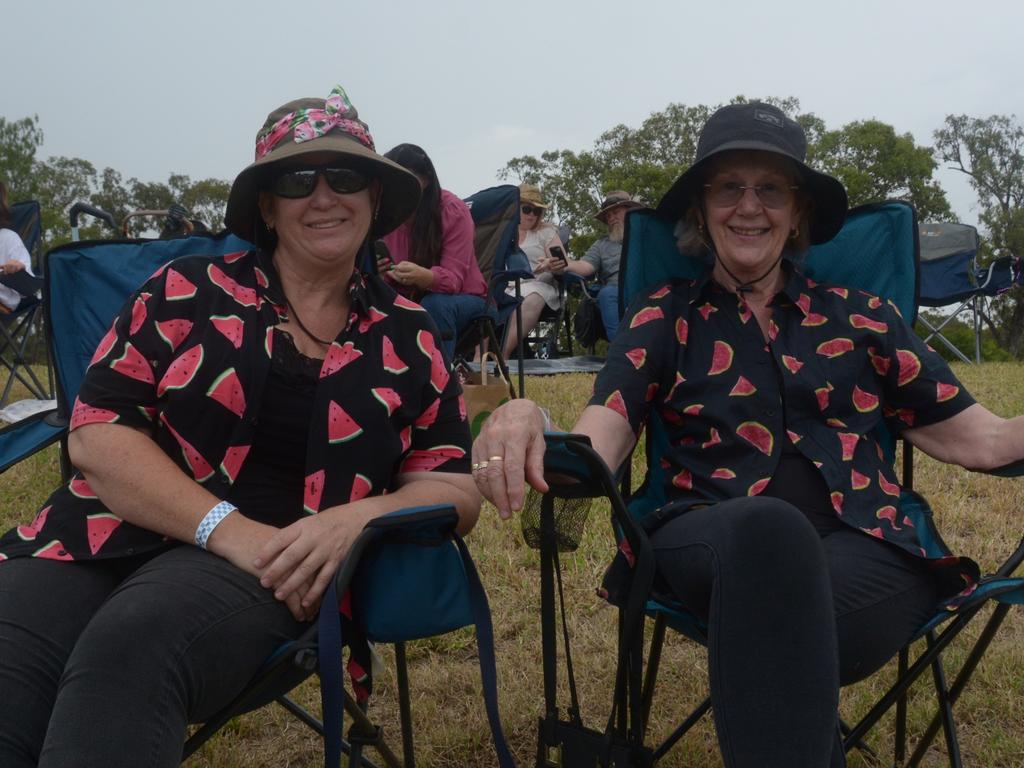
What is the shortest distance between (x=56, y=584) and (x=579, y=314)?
270 inches

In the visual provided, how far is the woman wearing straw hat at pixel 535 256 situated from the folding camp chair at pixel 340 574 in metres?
5.08

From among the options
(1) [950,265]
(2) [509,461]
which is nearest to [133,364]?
(2) [509,461]

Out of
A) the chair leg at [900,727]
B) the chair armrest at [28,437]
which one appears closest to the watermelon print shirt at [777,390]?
the chair leg at [900,727]

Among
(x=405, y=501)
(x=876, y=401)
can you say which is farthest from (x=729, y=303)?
(x=405, y=501)

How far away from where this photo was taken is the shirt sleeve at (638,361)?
1728 millimetres

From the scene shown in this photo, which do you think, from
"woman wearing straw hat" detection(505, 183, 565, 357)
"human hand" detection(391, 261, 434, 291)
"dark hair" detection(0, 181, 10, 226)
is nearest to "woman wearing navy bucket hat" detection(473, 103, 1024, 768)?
"human hand" detection(391, 261, 434, 291)

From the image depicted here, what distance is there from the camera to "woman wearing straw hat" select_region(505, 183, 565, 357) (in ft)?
23.7

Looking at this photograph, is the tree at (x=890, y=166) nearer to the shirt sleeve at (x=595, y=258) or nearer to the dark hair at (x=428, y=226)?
the shirt sleeve at (x=595, y=258)

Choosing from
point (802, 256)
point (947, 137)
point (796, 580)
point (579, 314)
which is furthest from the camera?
point (947, 137)

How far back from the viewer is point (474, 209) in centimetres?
481

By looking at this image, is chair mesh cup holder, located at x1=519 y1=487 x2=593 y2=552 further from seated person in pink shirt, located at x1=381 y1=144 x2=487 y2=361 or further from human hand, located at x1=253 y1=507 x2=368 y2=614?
seated person in pink shirt, located at x1=381 y1=144 x2=487 y2=361

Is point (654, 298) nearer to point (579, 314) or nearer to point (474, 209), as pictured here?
point (474, 209)

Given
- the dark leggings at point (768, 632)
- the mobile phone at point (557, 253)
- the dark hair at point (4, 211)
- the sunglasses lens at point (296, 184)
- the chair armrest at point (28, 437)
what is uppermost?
the dark hair at point (4, 211)

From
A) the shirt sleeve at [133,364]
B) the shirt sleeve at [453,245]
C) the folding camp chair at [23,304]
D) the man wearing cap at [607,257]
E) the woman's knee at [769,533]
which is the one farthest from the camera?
the man wearing cap at [607,257]
